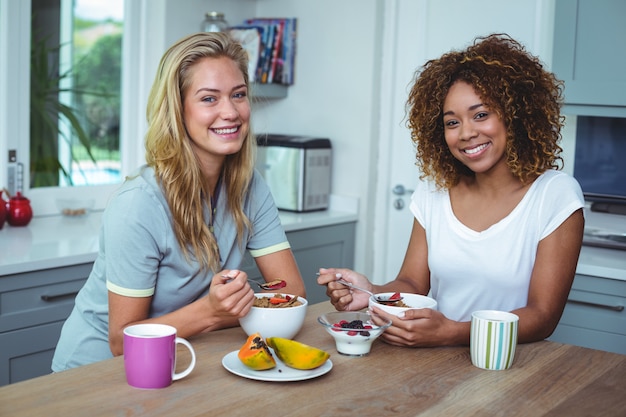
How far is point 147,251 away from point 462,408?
728mm

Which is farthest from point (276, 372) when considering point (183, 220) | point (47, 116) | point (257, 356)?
point (47, 116)

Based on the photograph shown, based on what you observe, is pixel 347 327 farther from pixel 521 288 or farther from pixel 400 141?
pixel 400 141

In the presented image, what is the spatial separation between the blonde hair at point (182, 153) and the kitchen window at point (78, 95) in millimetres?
1407

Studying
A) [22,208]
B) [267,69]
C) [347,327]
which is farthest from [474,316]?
[267,69]

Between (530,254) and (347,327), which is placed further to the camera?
(530,254)

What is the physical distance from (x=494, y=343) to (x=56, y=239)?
1.73m

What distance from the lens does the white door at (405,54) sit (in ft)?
10.6

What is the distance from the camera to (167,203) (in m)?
1.71

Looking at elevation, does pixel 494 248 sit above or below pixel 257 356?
above

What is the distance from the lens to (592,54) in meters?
2.85

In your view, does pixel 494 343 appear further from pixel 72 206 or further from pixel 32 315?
pixel 72 206

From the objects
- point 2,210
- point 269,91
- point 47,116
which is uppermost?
point 269,91

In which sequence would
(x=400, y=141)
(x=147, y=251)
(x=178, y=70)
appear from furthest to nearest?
1. (x=400, y=141)
2. (x=178, y=70)
3. (x=147, y=251)

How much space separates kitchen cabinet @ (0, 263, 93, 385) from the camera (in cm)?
233
